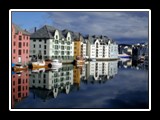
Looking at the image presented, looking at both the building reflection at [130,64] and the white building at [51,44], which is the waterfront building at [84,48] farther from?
the building reflection at [130,64]

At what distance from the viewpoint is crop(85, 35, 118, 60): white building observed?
4.37 metres

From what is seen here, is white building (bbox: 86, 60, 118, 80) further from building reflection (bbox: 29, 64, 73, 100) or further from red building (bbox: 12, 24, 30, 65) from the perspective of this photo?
red building (bbox: 12, 24, 30, 65)

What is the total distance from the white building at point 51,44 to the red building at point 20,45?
0.24 feet

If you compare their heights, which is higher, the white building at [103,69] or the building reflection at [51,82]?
the white building at [103,69]

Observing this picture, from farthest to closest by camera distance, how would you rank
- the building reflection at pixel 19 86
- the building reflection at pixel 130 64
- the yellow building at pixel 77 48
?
the yellow building at pixel 77 48 < the building reflection at pixel 130 64 < the building reflection at pixel 19 86

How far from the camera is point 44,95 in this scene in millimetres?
4363

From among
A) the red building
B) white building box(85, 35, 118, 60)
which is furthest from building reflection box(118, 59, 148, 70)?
the red building

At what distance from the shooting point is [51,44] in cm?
451

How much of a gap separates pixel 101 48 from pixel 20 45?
1.14m

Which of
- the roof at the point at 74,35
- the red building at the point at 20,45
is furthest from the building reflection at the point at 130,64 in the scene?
the red building at the point at 20,45

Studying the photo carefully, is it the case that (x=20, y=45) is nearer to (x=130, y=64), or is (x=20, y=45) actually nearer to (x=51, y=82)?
(x=51, y=82)

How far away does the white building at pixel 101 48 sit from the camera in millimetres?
4371
